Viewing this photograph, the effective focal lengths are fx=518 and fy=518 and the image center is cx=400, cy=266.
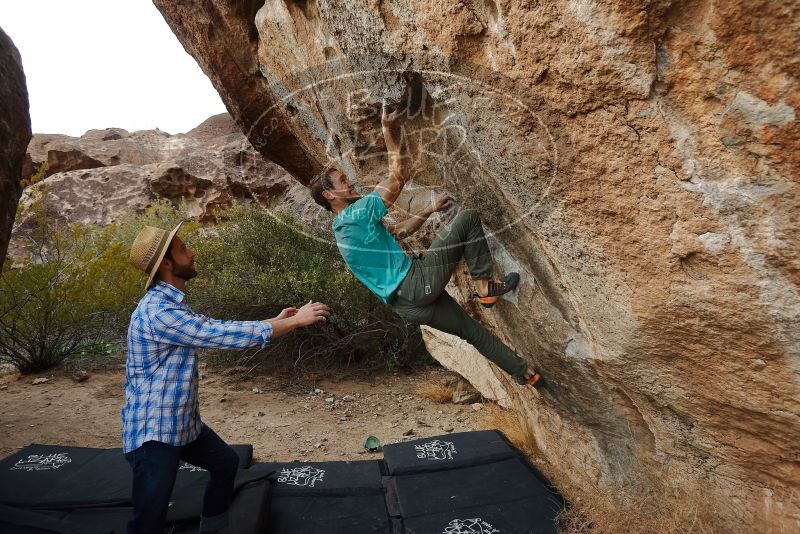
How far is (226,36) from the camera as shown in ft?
13.4

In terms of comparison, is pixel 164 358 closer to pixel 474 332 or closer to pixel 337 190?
pixel 337 190

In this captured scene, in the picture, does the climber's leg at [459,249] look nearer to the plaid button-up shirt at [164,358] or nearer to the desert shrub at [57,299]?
the plaid button-up shirt at [164,358]

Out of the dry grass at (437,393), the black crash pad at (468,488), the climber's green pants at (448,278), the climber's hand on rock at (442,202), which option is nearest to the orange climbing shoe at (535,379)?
the climber's green pants at (448,278)

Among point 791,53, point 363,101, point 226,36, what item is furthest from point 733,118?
point 226,36

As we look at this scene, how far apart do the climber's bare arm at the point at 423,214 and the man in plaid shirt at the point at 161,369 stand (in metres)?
1.31

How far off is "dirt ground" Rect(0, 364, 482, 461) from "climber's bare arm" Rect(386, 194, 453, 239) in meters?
2.05

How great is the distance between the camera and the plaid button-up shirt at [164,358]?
226 cm

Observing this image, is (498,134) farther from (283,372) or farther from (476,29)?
(283,372)

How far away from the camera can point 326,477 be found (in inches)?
143

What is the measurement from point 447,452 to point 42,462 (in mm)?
2977

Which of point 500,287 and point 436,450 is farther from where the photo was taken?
point 436,450

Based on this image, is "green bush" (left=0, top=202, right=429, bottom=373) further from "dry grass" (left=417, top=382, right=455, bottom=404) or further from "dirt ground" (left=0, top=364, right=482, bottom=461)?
"dry grass" (left=417, top=382, right=455, bottom=404)

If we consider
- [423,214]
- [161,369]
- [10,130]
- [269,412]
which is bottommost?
[269,412]

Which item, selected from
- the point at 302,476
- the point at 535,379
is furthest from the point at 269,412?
the point at 535,379
